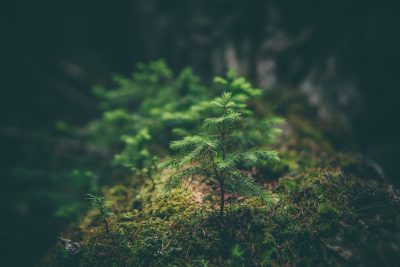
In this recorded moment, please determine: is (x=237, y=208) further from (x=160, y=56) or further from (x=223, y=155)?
(x=160, y=56)

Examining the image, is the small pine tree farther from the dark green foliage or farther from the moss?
the moss

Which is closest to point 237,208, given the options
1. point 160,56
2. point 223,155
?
point 223,155

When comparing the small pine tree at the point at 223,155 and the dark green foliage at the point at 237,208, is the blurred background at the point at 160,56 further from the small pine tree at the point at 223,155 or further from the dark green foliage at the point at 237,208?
the small pine tree at the point at 223,155

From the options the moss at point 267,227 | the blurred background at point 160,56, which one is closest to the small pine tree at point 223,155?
the moss at point 267,227

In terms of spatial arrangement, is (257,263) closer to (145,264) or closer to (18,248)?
(145,264)

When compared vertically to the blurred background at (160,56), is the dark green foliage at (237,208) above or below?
below

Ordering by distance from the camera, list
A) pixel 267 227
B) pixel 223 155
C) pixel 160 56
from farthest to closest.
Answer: pixel 160 56, pixel 267 227, pixel 223 155

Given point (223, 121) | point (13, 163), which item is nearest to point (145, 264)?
point (223, 121)

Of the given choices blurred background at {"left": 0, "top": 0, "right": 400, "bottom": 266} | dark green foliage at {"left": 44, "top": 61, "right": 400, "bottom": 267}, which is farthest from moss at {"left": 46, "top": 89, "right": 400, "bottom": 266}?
blurred background at {"left": 0, "top": 0, "right": 400, "bottom": 266}
